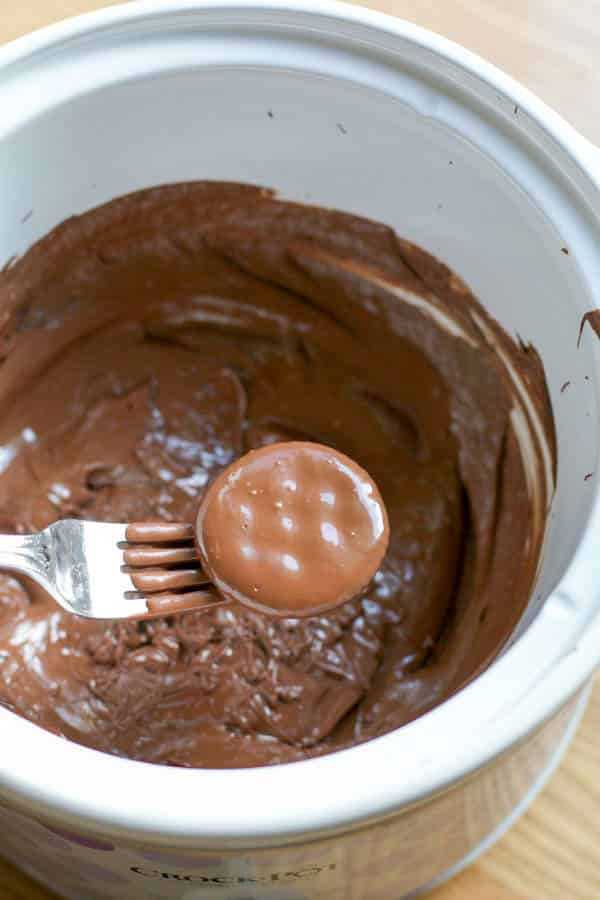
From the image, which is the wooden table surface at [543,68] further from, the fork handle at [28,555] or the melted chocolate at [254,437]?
the fork handle at [28,555]

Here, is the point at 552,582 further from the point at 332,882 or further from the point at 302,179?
the point at 302,179

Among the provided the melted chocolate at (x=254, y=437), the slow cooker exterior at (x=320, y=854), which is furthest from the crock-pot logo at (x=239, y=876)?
the melted chocolate at (x=254, y=437)

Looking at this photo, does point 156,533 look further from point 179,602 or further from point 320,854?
point 320,854

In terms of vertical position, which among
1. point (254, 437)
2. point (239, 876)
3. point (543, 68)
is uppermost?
point (543, 68)

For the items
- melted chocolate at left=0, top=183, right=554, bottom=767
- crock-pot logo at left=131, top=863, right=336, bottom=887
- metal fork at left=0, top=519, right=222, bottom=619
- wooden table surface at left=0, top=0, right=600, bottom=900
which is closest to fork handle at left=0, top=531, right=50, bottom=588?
metal fork at left=0, top=519, right=222, bottom=619

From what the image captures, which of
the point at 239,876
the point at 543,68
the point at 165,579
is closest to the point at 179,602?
the point at 165,579

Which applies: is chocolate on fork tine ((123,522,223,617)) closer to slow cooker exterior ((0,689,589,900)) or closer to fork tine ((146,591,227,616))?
fork tine ((146,591,227,616))
